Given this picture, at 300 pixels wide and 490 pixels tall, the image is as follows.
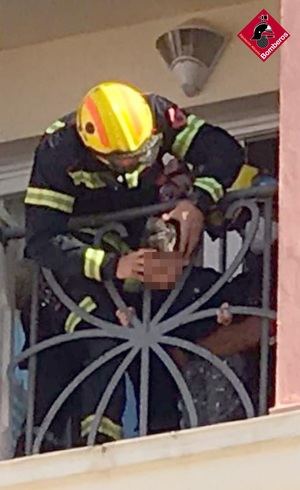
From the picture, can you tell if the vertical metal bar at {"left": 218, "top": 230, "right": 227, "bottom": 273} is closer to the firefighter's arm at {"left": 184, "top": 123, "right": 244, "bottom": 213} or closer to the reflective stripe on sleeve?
the firefighter's arm at {"left": 184, "top": 123, "right": 244, "bottom": 213}

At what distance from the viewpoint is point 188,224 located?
25.2ft

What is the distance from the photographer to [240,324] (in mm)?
7883

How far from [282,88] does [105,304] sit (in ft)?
3.18

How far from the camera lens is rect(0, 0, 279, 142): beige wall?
30.7 ft

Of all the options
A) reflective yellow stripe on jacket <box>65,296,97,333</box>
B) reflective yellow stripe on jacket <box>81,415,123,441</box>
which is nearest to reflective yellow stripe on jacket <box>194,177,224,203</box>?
reflective yellow stripe on jacket <box>65,296,97,333</box>

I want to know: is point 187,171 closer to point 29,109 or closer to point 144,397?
point 144,397

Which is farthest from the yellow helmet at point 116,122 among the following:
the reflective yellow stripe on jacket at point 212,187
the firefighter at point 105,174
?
the reflective yellow stripe on jacket at point 212,187

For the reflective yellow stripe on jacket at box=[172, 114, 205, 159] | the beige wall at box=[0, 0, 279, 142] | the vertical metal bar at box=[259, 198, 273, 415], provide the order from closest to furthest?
the vertical metal bar at box=[259, 198, 273, 415] → the reflective yellow stripe on jacket at box=[172, 114, 205, 159] → the beige wall at box=[0, 0, 279, 142]

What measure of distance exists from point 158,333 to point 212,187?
503 millimetres

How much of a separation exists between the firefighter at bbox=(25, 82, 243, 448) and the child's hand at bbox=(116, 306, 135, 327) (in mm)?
71

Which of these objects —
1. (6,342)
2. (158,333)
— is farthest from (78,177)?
(6,342)

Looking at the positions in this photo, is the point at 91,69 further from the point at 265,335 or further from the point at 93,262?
the point at 265,335

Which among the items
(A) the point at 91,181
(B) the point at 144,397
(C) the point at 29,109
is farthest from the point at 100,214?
(C) the point at 29,109

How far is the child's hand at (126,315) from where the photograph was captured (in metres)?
7.72
